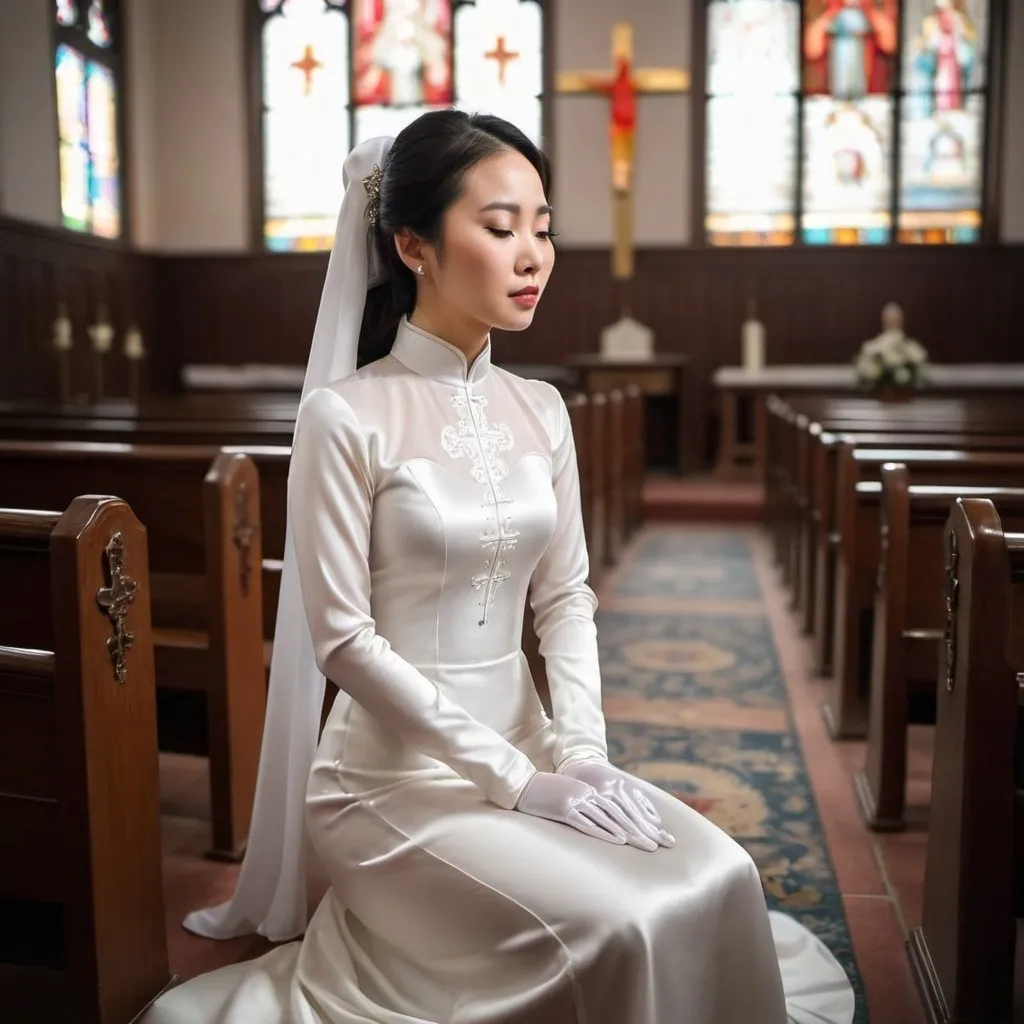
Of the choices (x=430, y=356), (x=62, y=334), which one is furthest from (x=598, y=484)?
(x=62, y=334)

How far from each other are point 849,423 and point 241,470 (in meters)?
2.94

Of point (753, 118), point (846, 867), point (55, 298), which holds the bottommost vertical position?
point (846, 867)

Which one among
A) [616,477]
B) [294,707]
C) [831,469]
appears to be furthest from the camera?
[616,477]

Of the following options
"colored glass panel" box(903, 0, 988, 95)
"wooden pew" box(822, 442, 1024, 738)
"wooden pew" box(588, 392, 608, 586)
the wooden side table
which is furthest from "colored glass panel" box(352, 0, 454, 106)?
"wooden pew" box(822, 442, 1024, 738)

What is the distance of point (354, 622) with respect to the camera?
5.13 feet

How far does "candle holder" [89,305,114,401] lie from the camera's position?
1031cm

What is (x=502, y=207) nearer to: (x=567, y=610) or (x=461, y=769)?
(x=567, y=610)

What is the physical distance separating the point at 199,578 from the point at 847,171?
31.4 feet

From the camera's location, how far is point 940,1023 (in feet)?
6.19

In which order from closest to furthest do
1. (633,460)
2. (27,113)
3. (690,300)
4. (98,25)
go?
(633,460) → (27,113) → (98,25) → (690,300)

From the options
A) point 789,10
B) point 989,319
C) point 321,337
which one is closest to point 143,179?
point 789,10

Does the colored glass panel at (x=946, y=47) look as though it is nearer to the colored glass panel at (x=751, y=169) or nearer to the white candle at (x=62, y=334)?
the colored glass panel at (x=751, y=169)

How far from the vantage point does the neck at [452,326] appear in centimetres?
169

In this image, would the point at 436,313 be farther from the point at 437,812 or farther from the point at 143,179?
the point at 143,179
